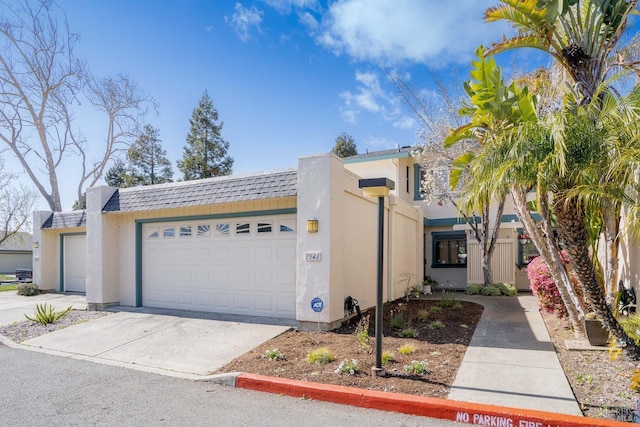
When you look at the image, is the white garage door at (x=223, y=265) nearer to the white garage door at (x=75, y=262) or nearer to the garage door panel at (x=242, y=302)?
the garage door panel at (x=242, y=302)

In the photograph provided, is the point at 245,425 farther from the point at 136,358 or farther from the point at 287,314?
the point at 287,314

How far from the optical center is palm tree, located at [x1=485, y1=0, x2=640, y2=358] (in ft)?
16.4

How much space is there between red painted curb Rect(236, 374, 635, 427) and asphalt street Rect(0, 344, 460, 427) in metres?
0.11

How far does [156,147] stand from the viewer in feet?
115

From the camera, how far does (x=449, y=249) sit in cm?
1619

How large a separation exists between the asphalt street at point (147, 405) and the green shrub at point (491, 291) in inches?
399

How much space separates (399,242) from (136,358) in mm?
8017

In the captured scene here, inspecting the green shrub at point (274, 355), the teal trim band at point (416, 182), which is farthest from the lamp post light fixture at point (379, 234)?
the teal trim band at point (416, 182)

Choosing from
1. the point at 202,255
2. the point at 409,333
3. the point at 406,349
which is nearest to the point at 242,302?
the point at 202,255

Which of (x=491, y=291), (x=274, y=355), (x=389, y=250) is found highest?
(x=389, y=250)

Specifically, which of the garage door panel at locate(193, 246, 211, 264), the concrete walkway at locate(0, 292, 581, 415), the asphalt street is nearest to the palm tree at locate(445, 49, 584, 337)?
the concrete walkway at locate(0, 292, 581, 415)

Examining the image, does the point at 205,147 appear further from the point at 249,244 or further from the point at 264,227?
the point at 264,227

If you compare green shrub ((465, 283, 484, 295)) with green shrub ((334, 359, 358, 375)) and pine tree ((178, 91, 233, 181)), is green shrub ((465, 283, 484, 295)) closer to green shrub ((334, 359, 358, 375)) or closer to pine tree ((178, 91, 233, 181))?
green shrub ((334, 359, 358, 375))

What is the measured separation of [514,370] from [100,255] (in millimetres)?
10499
